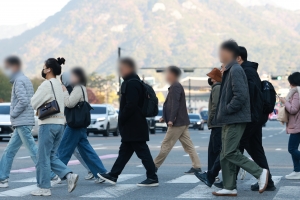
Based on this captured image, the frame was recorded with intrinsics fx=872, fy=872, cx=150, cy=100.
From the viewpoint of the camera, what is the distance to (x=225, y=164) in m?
10.4

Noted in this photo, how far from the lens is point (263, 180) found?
411 inches

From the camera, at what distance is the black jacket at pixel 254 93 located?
10422 millimetres

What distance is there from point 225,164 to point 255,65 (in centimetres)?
139

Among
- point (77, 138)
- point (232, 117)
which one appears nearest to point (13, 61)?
point (77, 138)

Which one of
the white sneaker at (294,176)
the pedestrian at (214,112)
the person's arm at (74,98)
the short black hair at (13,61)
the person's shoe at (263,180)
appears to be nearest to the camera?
the person's shoe at (263,180)

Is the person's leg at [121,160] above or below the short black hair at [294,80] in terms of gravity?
below

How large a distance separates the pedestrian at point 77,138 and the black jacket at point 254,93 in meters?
2.58

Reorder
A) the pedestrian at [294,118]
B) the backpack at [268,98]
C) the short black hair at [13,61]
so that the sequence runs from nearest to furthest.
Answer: the backpack at [268,98] → the short black hair at [13,61] → the pedestrian at [294,118]

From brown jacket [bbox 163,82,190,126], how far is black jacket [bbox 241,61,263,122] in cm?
333

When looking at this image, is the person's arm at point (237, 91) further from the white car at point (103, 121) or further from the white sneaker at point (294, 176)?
the white car at point (103, 121)

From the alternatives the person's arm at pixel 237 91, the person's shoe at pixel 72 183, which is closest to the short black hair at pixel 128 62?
the person's shoe at pixel 72 183

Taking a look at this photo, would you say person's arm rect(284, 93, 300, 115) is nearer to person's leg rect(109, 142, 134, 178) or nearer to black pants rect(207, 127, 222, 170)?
black pants rect(207, 127, 222, 170)

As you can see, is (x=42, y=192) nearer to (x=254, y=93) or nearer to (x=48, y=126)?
(x=48, y=126)

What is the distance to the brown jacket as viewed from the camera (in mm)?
14031
